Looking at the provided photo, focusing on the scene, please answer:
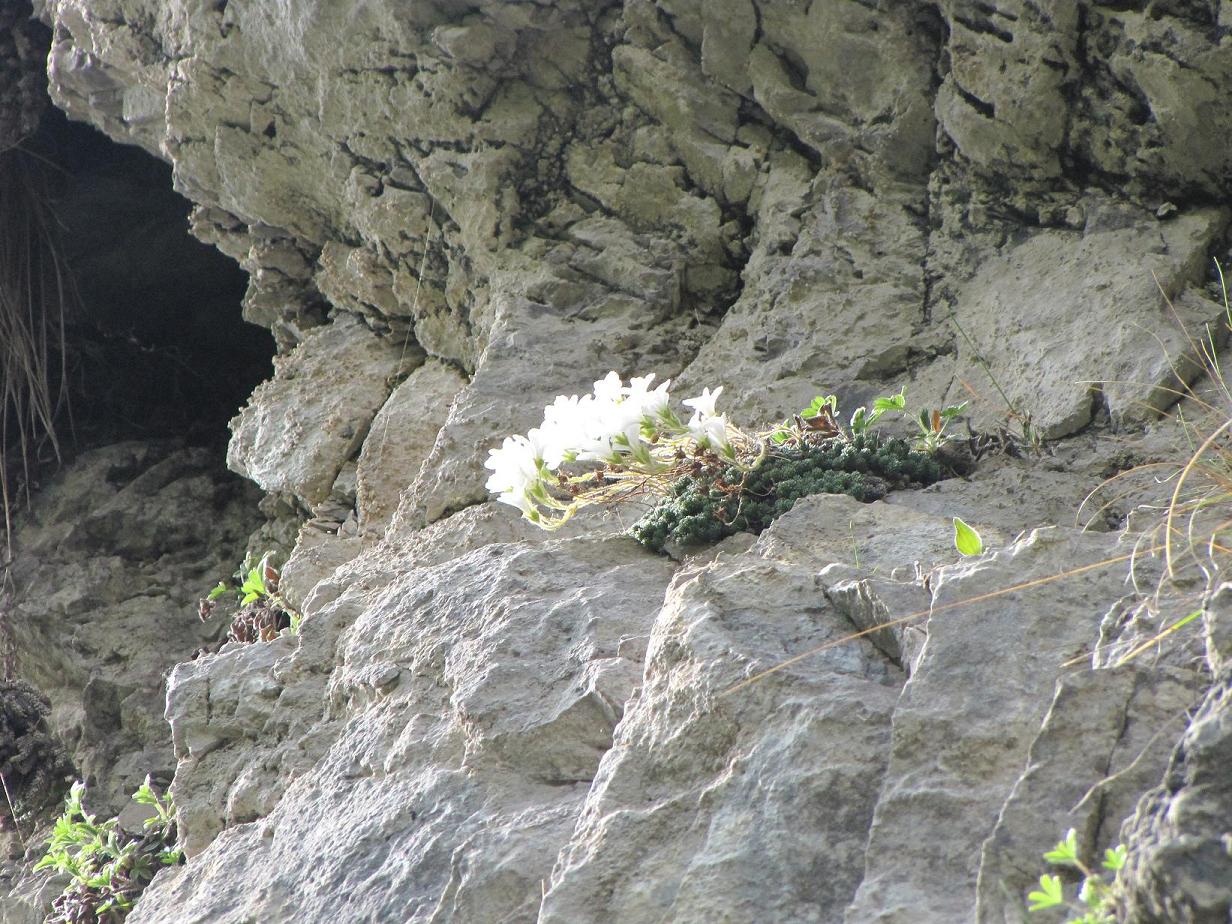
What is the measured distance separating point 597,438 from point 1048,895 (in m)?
1.82

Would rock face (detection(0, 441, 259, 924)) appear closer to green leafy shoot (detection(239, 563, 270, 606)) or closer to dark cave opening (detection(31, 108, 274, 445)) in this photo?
dark cave opening (detection(31, 108, 274, 445))

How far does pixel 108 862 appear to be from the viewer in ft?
12.2

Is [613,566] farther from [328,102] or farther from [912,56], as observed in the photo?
[328,102]

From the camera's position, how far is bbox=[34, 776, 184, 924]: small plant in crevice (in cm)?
347

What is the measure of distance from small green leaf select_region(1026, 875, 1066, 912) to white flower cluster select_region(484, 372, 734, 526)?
171 centimetres

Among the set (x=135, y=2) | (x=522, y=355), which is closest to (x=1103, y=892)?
(x=522, y=355)

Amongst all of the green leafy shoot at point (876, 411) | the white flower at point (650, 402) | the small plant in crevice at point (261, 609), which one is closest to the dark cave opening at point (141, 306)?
the small plant in crevice at point (261, 609)

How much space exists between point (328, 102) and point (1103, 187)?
290 cm

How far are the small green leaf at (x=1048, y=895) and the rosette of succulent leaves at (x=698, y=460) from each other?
5.16 feet

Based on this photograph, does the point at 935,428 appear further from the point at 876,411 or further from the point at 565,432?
the point at 565,432

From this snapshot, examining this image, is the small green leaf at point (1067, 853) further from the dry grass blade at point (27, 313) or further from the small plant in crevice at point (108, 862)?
the dry grass blade at point (27, 313)

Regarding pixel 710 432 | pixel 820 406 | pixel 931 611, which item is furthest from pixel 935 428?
pixel 931 611

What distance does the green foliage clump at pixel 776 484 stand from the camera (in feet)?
9.81

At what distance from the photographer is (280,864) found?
97.8 inches
